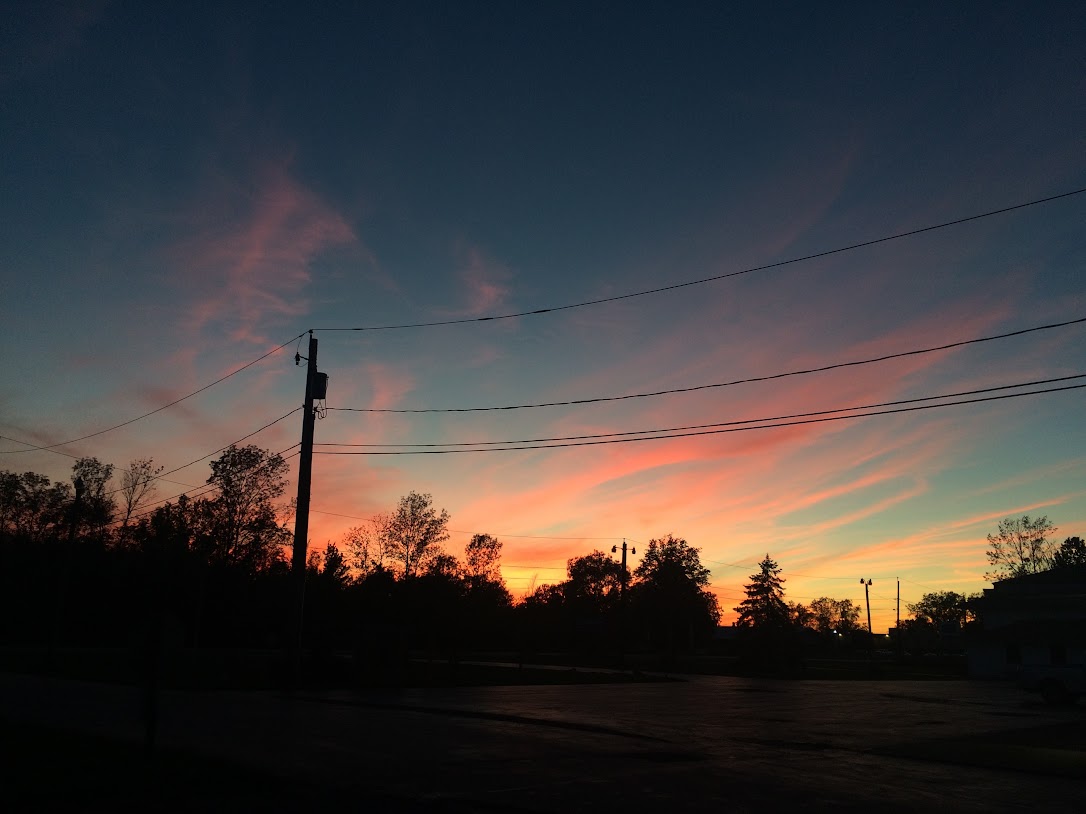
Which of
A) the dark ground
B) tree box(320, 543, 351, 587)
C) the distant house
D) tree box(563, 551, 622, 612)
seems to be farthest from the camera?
tree box(563, 551, 622, 612)

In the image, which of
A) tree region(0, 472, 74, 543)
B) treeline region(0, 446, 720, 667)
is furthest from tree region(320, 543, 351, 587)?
tree region(0, 472, 74, 543)

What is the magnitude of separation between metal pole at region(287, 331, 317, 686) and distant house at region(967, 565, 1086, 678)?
47.8 meters

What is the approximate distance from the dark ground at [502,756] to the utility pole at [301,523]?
2080 millimetres

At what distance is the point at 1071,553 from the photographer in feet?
445

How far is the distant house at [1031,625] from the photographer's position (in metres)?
61.4

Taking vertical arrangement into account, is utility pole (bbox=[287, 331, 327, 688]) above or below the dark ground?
above

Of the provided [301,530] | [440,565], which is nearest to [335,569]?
[440,565]

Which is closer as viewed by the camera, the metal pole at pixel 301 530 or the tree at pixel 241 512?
the metal pole at pixel 301 530

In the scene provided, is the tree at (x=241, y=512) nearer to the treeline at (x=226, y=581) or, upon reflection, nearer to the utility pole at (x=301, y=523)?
the treeline at (x=226, y=581)

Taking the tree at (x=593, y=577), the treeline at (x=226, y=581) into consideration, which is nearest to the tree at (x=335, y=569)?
the treeline at (x=226, y=581)

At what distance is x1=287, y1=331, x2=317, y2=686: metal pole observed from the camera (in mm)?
27281

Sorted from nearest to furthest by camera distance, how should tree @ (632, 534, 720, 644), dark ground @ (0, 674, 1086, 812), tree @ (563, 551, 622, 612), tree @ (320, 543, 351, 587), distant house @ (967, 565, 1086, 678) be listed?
1. dark ground @ (0, 674, 1086, 812)
2. distant house @ (967, 565, 1086, 678)
3. tree @ (320, 543, 351, 587)
4. tree @ (632, 534, 720, 644)
5. tree @ (563, 551, 622, 612)

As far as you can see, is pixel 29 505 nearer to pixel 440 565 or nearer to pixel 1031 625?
pixel 440 565

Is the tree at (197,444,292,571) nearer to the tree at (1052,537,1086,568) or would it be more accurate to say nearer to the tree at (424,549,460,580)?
the tree at (424,549,460,580)
